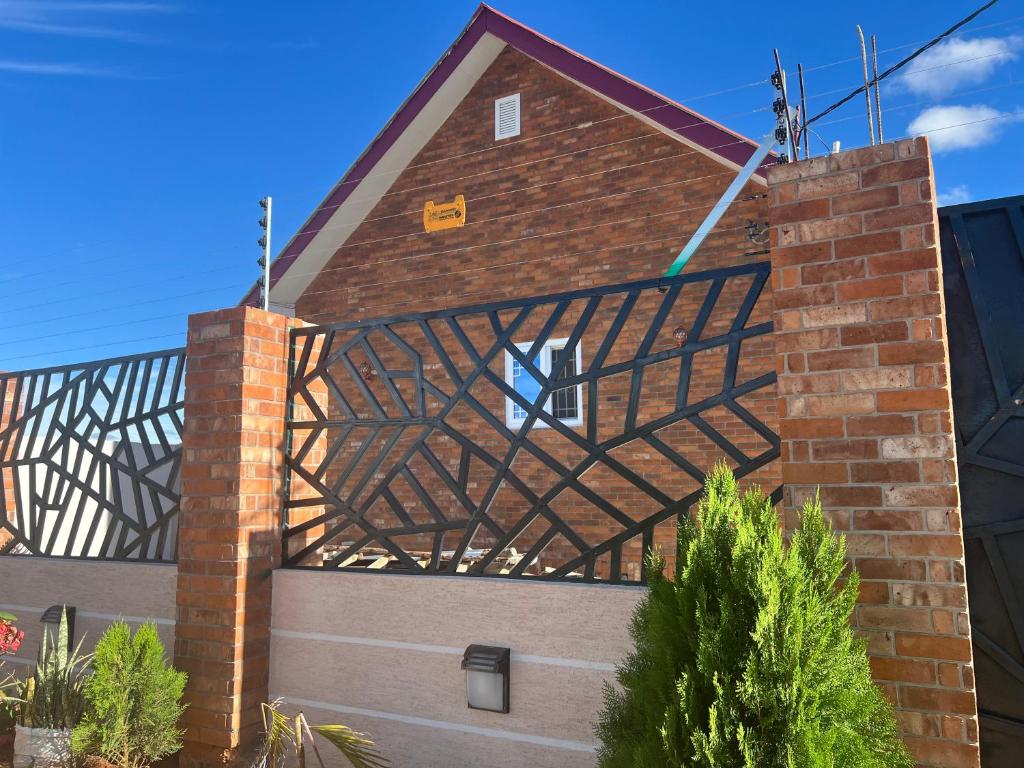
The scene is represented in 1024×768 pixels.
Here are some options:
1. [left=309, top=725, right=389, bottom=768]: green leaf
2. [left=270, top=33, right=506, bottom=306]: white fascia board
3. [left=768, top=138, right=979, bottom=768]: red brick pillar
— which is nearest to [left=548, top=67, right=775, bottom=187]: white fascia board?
[left=270, top=33, right=506, bottom=306]: white fascia board

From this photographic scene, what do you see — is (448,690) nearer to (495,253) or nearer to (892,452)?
(892,452)

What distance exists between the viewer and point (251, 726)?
354 cm

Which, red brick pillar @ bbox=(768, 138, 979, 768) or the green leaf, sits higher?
red brick pillar @ bbox=(768, 138, 979, 768)

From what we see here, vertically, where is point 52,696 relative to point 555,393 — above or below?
below

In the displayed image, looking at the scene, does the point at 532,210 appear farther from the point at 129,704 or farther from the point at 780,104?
the point at 129,704

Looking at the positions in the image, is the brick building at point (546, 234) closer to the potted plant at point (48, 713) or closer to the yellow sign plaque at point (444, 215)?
the yellow sign plaque at point (444, 215)

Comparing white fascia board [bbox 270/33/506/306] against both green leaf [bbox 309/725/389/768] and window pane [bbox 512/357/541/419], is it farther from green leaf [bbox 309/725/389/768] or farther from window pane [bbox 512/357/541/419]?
green leaf [bbox 309/725/389/768]

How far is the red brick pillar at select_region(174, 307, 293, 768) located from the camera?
3.50m

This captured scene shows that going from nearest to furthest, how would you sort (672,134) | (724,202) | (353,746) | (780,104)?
(353,746) → (780,104) → (724,202) → (672,134)

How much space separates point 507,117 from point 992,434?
22.3 feet

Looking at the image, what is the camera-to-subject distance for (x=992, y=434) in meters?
2.53

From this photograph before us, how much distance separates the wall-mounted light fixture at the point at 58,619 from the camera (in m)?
4.29

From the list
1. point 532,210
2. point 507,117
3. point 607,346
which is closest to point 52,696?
point 607,346

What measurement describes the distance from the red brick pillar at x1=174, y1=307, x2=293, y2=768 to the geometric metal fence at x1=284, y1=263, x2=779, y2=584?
0.18 metres
